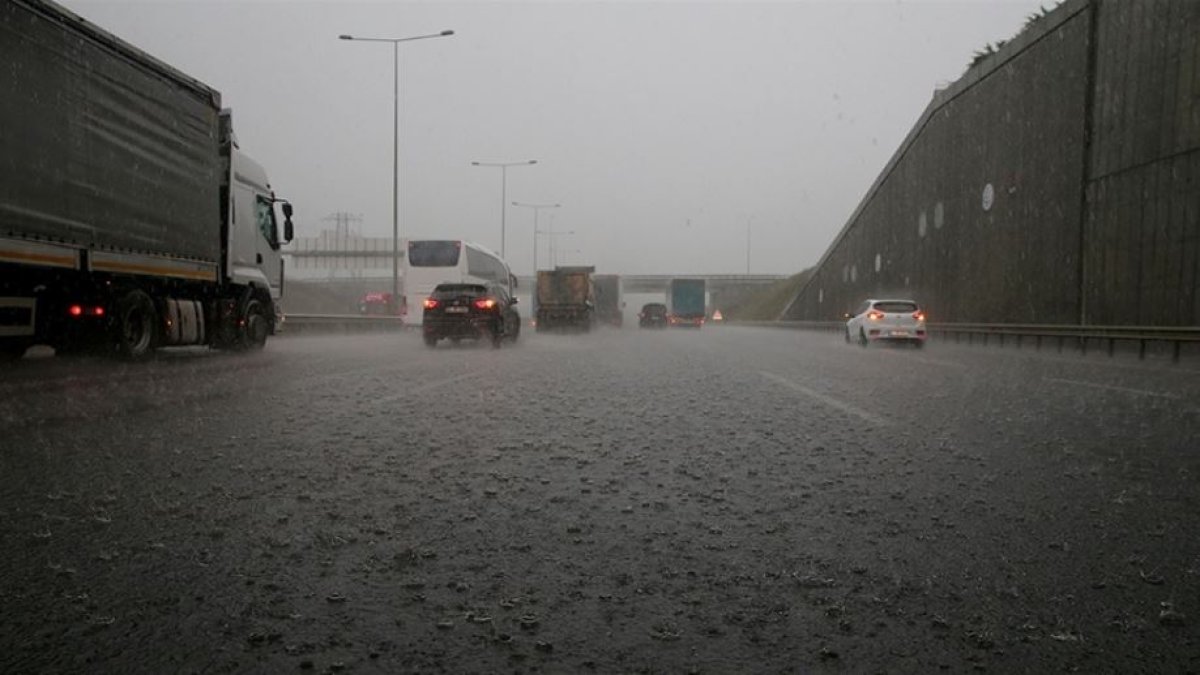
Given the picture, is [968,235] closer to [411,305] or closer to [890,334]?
[890,334]

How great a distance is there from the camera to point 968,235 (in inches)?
1443

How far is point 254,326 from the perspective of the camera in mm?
17406

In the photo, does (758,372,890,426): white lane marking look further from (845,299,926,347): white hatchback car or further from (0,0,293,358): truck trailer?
(845,299,926,347): white hatchback car

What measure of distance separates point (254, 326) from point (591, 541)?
15787mm

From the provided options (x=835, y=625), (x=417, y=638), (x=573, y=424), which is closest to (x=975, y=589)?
(x=835, y=625)

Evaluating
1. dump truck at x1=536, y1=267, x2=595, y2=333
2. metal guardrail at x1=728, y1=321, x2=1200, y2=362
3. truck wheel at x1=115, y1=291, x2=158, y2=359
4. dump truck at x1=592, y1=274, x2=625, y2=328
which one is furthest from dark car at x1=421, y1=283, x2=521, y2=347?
dump truck at x1=592, y1=274, x2=625, y2=328

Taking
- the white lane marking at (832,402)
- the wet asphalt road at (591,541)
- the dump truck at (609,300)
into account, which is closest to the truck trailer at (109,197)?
the wet asphalt road at (591,541)

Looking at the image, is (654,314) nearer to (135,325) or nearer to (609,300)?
(609,300)

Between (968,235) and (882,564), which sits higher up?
(968,235)

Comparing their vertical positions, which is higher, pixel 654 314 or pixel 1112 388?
pixel 654 314

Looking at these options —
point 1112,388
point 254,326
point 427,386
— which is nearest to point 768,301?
point 254,326

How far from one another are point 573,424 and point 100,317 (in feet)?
30.9

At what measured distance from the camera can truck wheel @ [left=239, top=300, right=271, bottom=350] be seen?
55.6 ft

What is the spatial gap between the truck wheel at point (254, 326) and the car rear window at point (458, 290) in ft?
16.6
